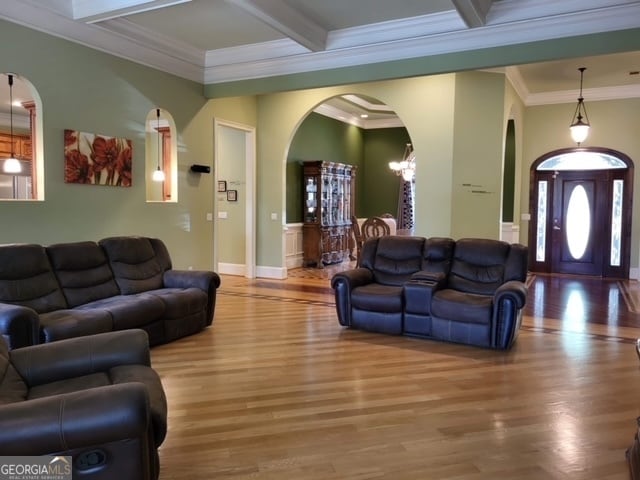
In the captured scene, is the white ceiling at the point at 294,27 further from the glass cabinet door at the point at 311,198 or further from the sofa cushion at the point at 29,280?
the glass cabinet door at the point at 311,198

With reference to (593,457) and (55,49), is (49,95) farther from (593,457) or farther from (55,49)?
(593,457)

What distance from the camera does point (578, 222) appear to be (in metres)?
9.23

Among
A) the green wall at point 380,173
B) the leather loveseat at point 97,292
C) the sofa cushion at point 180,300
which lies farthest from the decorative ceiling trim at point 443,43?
the green wall at point 380,173

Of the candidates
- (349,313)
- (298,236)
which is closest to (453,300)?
(349,313)

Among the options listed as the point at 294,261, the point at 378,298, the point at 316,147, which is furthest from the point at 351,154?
the point at 378,298

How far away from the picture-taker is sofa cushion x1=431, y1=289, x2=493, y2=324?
4531 millimetres

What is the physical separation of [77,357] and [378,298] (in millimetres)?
3161

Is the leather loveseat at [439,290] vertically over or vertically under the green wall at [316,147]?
under

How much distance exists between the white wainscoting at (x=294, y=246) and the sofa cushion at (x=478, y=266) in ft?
16.1

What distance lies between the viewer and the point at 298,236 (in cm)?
1011

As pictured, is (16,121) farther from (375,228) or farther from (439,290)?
(439,290)

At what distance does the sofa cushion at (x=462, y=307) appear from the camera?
453 cm

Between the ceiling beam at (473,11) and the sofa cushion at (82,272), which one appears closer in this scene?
the sofa cushion at (82,272)

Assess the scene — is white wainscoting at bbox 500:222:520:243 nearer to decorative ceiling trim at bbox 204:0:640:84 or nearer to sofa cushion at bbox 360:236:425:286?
Result: sofa cushion at bbox 360:236:425:286
